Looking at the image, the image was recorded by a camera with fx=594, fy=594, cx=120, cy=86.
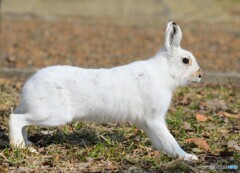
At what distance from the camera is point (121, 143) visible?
574 cm

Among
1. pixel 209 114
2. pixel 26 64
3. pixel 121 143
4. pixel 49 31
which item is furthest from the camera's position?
pixel 49 31

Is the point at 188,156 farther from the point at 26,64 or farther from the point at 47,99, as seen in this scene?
the point at 26,64

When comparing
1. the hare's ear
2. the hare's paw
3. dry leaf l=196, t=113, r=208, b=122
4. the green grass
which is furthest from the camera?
dry leaf l=196, t=113, r=208, b=122

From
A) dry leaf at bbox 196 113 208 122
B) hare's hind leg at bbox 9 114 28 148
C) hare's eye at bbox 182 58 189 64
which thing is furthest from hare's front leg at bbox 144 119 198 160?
dry leaf at bbox 196 113 208 122

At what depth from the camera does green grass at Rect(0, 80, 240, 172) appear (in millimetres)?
5043

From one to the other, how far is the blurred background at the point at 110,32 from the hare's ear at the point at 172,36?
3.99 meters

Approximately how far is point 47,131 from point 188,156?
169 centimetres

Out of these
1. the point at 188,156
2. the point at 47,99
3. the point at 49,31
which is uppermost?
the point at 49,31

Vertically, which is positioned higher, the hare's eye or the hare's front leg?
the hare's eye

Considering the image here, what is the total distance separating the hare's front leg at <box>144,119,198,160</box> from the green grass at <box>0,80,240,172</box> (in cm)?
8

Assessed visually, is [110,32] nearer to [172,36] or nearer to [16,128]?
[172,36]

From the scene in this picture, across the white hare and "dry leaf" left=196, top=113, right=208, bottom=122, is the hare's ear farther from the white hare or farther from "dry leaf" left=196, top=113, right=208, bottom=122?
"dry leaf" left=196, top=113, right=208, bottom=122

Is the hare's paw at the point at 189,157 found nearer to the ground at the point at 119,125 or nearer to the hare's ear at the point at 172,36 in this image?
the ground at the point at 119,125

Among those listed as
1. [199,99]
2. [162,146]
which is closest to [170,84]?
[162,146]
